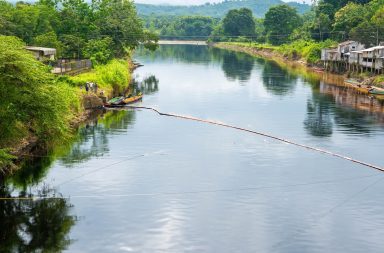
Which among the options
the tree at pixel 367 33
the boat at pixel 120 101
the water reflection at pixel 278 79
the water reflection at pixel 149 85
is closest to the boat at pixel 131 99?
the boat at pixel 120 101

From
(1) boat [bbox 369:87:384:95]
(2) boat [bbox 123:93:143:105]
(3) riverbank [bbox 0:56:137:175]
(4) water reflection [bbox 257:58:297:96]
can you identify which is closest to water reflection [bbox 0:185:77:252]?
(3) riverbank [bbox 0:56:137:175]

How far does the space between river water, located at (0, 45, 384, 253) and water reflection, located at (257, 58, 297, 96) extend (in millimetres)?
21713

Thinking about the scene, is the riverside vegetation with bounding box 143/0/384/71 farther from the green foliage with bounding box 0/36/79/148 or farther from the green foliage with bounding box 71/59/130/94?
the green foliage with bounding box 0/36/79/148

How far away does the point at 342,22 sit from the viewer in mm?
138750

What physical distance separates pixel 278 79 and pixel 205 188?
70.4 m

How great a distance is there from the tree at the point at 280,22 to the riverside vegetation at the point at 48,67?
2786 inches

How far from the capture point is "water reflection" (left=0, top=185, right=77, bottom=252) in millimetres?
32344

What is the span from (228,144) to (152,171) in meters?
11.2

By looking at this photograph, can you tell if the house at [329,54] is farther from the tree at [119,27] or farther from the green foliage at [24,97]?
the green foliage at [24,97]

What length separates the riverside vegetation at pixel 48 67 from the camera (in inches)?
1598

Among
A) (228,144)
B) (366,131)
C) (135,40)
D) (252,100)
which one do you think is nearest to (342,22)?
(135,40)

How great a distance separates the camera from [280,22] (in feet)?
632

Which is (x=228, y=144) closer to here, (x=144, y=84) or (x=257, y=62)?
(x=144, y=84)

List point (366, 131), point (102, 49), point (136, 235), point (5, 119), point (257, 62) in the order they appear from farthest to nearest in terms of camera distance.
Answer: point (257, 62) < point (102, 49) < point (366, 131) < point (5, 119) < point (136, 235)
